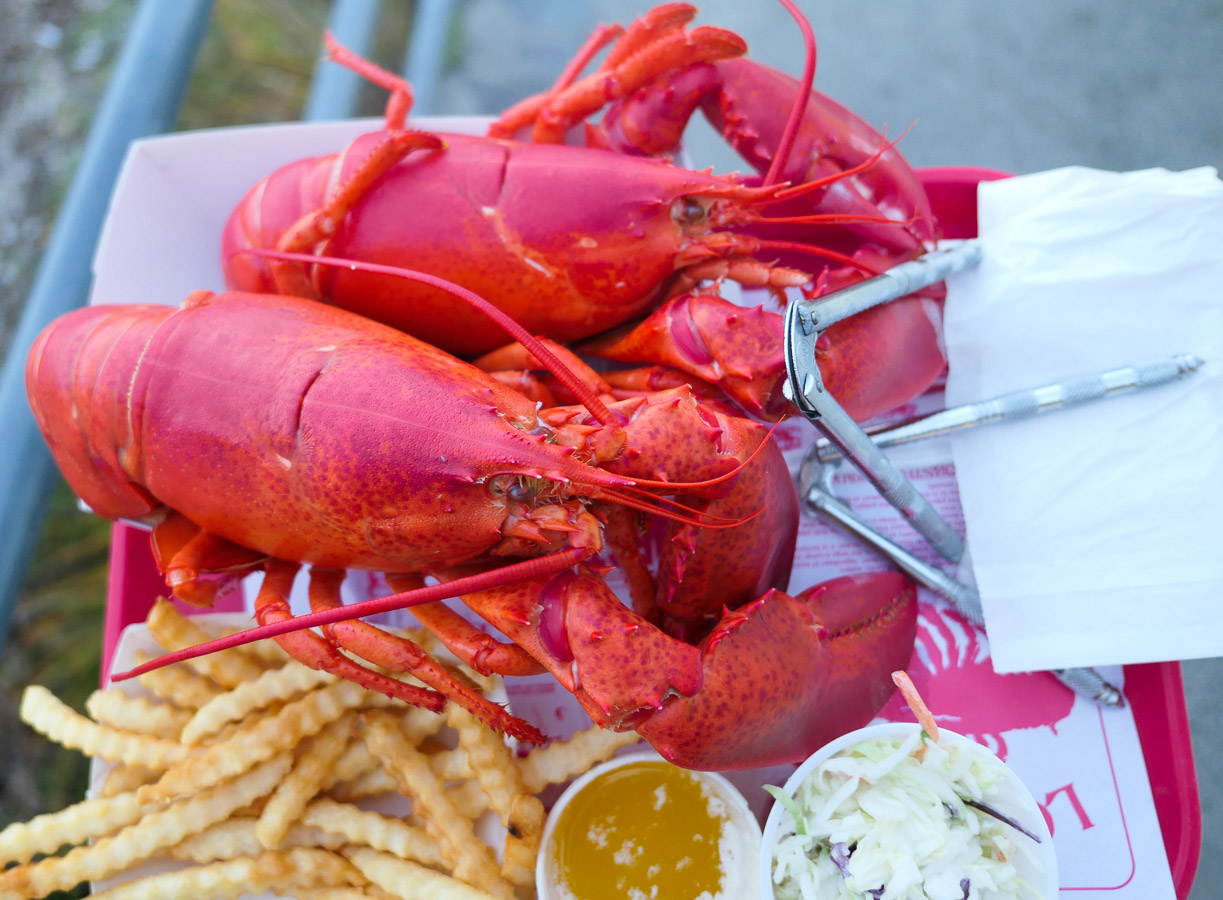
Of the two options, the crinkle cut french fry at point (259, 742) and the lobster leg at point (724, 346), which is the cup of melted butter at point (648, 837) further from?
the lobster leg at point (724, 346)

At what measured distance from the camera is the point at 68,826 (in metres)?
1.39

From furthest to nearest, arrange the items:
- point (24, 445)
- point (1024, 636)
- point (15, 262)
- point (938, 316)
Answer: point (15, 262), point (24, 445), point (938, 316), point (1024, 636)

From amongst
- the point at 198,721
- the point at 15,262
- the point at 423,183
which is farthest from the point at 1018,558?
the point at 15,262

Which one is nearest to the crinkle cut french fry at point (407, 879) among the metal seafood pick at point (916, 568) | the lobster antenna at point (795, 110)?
the metal seafood pick at point (916, 568)

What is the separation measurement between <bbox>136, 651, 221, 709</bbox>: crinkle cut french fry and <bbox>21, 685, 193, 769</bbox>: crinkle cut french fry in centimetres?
7

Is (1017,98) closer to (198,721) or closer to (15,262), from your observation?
(198,721)

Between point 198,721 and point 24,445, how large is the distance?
34.0 inches

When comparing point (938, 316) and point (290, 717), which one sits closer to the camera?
point (290, 717)

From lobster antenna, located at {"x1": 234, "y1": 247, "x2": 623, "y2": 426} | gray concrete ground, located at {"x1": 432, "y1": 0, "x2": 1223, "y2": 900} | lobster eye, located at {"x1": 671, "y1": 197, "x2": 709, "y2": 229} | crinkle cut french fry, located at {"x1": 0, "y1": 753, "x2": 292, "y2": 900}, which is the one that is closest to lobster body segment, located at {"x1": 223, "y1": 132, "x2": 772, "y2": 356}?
lobster eye, located at {"x1": 671, "y1": 197, "x2": 709, "y2": 229}

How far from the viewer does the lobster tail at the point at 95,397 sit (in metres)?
1.58

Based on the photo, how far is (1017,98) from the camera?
2.63 metres

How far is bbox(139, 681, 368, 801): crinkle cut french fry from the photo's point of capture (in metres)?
1.34

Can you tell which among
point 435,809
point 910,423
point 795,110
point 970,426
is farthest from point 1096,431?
point 435,809

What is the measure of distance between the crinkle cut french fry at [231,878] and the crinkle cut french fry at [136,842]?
0.04 meters
